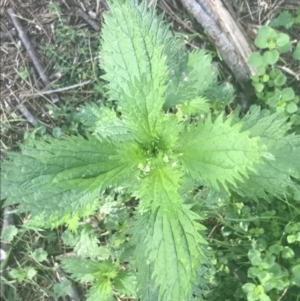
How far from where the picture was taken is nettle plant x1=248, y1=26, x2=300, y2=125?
226 cm

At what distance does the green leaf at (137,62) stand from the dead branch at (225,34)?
71 centimetres

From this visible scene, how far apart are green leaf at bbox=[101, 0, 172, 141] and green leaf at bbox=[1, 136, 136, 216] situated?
0.46 ft

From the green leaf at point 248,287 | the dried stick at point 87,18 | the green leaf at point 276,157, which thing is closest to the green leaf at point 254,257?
the green leaf at point 248,287

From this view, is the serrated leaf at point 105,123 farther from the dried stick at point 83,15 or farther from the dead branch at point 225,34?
the dead branch at point 225,34

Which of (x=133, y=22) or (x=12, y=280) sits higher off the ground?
(x=133, y=22)

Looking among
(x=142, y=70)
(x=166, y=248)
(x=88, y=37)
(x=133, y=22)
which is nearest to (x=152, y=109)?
(x=142, y=70)

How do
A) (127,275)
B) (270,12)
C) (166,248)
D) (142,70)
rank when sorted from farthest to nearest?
1. (270,12)
2. (127,275)
3. (142,70)
4. (166,248)

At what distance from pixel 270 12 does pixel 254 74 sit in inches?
14.3

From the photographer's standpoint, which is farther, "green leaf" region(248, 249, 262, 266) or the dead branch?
the dead branch

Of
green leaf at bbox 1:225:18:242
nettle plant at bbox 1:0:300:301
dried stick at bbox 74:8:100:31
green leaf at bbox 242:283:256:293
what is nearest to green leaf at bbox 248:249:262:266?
green leaf at bbox 242:283:256:293

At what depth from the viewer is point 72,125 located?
8.23 feet

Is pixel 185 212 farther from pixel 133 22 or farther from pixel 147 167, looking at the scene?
pixel 133 22

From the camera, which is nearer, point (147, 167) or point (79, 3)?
point (147, 167)

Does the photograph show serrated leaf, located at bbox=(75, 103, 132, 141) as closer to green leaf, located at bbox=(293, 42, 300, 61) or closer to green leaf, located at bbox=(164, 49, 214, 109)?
green leaf, located at bbox=(164, 49, 214, 109)
